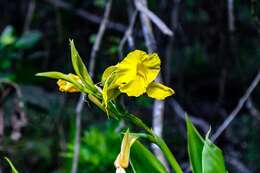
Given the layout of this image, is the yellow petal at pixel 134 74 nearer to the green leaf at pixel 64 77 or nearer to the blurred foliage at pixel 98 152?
the green leaf at pixel 64 77

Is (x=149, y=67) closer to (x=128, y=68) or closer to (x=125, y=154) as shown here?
(x=128, y=68)

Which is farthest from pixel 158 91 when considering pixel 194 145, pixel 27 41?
pixel 27 41

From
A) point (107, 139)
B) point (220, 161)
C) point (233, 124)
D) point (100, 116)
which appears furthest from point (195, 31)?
point (220, 161)

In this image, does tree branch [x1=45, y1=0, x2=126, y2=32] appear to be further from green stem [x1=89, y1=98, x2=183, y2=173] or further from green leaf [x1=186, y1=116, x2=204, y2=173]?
green stem [x1=89, y1=98, x2=183, y2=173]

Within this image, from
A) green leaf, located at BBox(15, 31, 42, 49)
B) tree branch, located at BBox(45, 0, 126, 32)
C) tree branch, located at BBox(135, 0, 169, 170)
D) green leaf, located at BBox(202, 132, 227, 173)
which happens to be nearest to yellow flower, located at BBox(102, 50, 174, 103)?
green leaf, located at BBox(202, 132, 227, 173)

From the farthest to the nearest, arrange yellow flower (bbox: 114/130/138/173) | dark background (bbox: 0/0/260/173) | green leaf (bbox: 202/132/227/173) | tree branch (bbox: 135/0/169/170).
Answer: dark background (bbox: 0/0/260/173)
tree branch (bbox: 135/0/169/170)
green leaf (bbox: 202/132/227/173)
yellow flower (bbox: 114/130/138/173)
